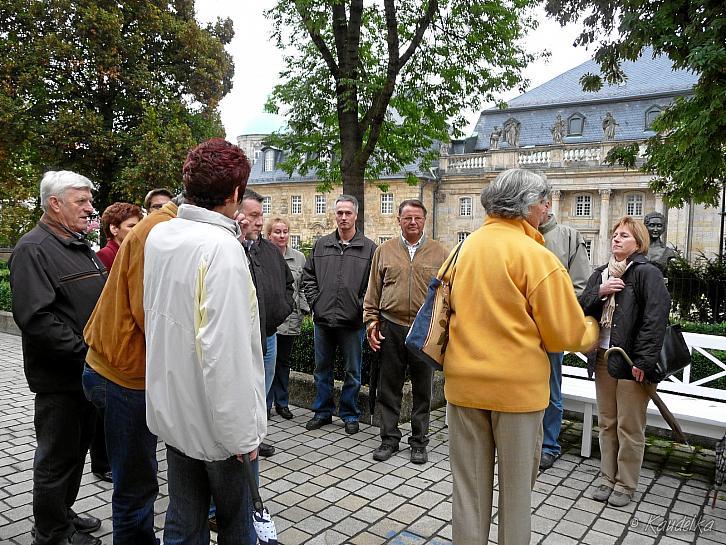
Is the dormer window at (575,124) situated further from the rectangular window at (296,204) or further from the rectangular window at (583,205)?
the rectangular window at (296,204)

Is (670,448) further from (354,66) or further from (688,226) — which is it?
(688,226)

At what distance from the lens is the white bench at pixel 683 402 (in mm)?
4605

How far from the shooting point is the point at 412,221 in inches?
193

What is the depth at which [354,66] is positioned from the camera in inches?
378

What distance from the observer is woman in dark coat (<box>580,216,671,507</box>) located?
12.9 ft

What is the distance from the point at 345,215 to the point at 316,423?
2.13 meters

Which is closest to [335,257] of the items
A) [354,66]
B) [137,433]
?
[137,433]

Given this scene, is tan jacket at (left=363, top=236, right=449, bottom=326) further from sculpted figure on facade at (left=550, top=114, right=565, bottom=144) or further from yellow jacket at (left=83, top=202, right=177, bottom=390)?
sculpted figure on facade at (left=550, top=114, right=565, bottom=144)

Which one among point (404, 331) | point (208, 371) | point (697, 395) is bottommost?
point (697, 395)

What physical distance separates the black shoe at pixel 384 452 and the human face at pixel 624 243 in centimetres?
249

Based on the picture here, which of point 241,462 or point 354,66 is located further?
point 354,66

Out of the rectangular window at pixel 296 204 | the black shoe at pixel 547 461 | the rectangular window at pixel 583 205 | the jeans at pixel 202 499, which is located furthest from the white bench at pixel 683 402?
the rectangular window at pixel 296 204

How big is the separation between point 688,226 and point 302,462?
37.5 m

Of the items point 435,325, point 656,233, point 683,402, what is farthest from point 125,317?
point 656,233
